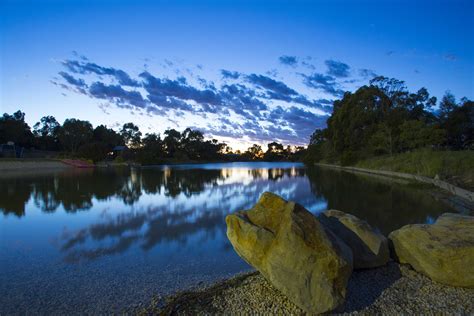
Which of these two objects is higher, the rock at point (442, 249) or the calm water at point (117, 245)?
the rock at point (442, 249)

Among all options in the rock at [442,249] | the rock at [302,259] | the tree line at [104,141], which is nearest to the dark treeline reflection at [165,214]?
the rock at [302,259]

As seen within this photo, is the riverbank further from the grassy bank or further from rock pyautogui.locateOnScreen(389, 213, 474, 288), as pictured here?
rock pyautogui.locateOnScreen(389, 213, 474, 288)

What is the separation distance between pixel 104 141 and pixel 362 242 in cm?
8201

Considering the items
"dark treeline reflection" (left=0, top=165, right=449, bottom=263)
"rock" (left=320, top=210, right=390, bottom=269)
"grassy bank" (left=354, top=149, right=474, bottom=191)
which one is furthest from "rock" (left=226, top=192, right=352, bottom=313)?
"grassy bank" (left=354, top=149, right=474, bottom=191)

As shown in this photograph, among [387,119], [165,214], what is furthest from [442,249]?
[387,119]

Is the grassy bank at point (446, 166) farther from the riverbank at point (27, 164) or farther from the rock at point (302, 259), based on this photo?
the riverbank at point (27, 164)

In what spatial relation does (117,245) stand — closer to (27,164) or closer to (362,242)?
(362,242)

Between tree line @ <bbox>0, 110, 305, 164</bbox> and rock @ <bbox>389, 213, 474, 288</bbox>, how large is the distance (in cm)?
5879

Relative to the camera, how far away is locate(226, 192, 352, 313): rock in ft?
12.1

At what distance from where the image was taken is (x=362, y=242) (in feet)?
16.9

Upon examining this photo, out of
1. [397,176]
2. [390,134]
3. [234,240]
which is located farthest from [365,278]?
[390,134]

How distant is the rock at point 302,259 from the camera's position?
369cm

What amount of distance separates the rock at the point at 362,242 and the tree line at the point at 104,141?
5815 cm

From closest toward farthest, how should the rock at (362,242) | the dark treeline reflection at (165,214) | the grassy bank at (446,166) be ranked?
the rock at (362,242), the dark treeline reflection at (165,214), the grassy bank at (446,166)
